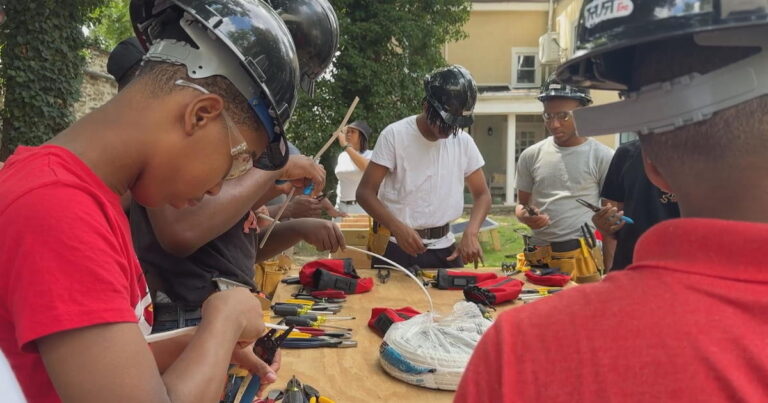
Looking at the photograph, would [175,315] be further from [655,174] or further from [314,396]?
[655,174]

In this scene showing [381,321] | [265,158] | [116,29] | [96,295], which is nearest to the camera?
[96,295]

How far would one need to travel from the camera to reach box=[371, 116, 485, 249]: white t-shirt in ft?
14.0

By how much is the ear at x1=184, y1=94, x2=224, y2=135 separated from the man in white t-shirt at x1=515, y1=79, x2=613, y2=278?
3.44 m

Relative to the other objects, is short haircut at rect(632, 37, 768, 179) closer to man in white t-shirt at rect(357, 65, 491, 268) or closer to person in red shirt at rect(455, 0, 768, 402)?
person in red shirt at rect(455, 0, 768, 402)

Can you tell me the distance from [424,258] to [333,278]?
3.56 feet

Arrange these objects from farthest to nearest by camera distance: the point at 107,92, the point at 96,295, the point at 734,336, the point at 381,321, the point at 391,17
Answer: the point at 107,92
the point at 391,17
the point at 381,321
the point at 96,295
the point at 734,336

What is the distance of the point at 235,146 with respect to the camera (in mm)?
1431

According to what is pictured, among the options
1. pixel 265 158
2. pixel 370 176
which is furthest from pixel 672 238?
pixel 370 176

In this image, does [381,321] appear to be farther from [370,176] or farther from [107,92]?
[107,92]

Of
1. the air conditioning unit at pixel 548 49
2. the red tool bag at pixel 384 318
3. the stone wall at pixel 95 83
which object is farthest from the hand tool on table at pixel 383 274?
the air conditioning unit at pixel 548 49

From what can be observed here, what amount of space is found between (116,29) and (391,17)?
53.1ft

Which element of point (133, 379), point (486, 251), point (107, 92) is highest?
point (107, 92)

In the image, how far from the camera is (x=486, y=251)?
1147 cm

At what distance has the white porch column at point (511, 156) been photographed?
20703mm
